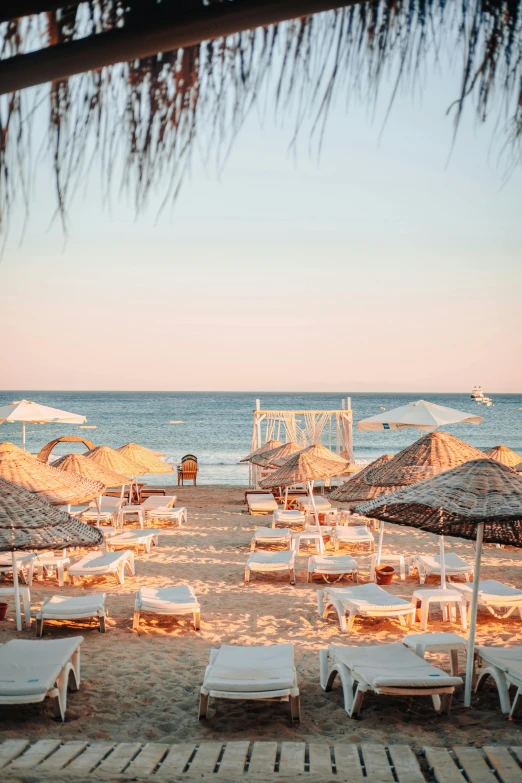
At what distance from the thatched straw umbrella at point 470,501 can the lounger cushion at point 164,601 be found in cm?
242

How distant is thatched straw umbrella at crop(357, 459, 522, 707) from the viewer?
421cm

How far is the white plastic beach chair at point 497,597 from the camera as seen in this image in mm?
6605

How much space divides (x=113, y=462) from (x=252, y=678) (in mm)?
7527

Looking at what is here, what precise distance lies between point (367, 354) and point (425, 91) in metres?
59.8

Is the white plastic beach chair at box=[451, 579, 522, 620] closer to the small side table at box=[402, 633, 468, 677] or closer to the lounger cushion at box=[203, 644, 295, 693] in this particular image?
the small side table at box=[402, 633, 468, 677]

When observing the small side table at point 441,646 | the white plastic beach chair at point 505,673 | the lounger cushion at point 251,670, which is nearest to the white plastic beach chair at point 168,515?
the lounger cushion at point 251,670

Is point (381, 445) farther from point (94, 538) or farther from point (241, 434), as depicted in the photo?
point (94, 538)

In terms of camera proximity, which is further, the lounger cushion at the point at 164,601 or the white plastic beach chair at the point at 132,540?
the white plastic beach chair at the point at 132,540

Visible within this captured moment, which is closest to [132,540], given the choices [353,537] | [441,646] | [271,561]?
[271,561]

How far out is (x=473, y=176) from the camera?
2.04m

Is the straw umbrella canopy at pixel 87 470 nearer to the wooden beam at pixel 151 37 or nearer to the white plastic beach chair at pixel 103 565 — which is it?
the white plastic beach chair at pixel 103 565

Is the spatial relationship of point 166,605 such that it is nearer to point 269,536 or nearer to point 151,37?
point 269,536

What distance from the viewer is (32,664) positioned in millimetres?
4531

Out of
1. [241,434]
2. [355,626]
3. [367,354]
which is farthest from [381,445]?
[355,626]
